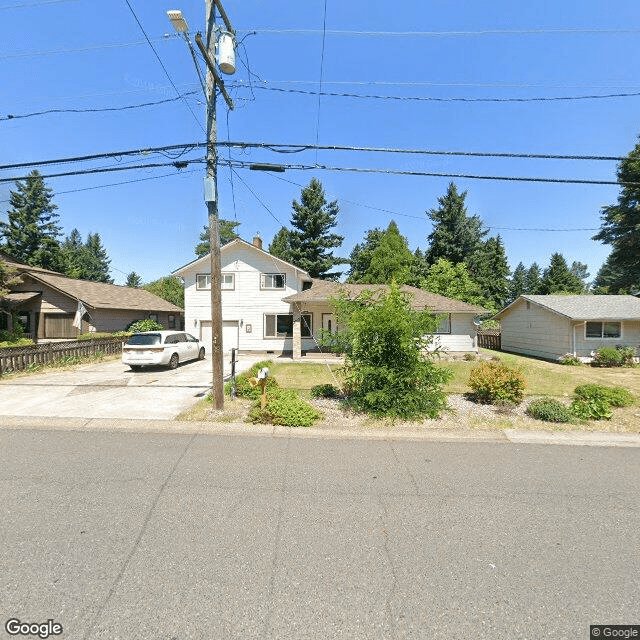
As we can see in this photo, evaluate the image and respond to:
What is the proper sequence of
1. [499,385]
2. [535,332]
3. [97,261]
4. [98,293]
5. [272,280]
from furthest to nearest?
[97,261] → [98,293] → [535,332] → [272,280] → [499,385]

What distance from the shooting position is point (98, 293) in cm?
2250

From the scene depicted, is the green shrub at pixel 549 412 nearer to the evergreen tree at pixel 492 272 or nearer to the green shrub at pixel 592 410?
the green shrub at pixel 592 410

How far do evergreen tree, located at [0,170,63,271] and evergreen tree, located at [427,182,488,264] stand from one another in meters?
43.2

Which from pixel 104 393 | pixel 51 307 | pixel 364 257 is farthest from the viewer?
pixel 364 257

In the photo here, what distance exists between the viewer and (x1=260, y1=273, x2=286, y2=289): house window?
21.1 metres

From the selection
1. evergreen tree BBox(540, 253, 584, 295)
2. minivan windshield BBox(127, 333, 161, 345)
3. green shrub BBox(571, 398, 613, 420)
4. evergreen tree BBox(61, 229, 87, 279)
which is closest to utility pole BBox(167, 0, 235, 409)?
minivan windshield BBox(127, 333, 161, 345)

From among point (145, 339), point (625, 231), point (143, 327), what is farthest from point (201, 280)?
point (625, 231)

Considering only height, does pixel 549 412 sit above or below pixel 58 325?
below

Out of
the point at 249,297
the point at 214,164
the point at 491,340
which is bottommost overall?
the point at 491,340

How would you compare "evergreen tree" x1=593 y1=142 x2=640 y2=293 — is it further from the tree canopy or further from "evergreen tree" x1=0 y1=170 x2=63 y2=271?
"evergreen tree" x1=0 y1=170 x2=63 y2=271

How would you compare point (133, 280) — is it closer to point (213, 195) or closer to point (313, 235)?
point (313, 235)

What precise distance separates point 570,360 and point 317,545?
20191mm

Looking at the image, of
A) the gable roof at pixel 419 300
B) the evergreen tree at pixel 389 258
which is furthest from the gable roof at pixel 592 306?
the evergreen tree at pixel 389 258

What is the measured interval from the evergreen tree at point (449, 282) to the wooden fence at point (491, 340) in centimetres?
545
